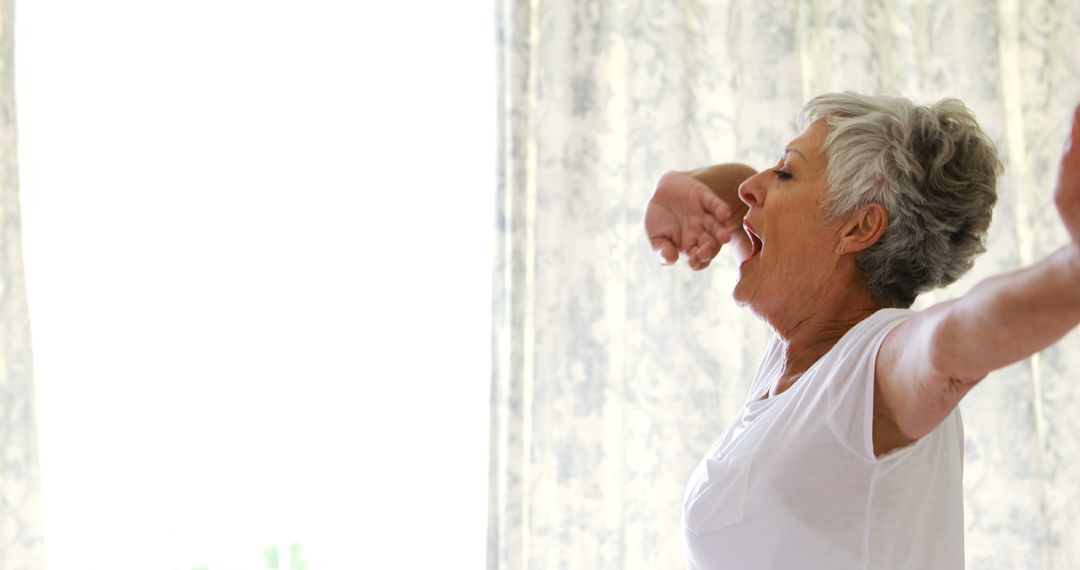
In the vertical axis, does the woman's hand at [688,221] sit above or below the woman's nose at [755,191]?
below

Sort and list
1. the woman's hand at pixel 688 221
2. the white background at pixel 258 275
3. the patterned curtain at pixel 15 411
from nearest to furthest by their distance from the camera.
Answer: the woman's hand at pixel 688 221
the patterned curtain at pixel 15 411
the white background at pixel 258 275

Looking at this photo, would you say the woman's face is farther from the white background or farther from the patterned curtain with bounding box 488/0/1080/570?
the white background

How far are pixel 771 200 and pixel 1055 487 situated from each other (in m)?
2.25

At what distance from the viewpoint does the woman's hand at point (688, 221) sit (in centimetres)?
173

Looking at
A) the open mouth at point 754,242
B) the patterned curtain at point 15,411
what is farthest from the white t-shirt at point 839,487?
the patterned curtain at point 15,411

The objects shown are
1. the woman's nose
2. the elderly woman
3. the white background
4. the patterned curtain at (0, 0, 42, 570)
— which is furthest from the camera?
the white background

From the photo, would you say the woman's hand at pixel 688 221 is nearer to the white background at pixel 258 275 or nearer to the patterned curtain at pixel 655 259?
the patterned curtain at pixel 655 259

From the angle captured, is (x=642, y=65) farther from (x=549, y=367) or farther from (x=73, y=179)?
(x=73, y=179)

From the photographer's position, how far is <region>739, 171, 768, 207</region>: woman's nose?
1501mm

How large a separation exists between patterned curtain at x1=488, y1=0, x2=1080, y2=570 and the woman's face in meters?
1.61

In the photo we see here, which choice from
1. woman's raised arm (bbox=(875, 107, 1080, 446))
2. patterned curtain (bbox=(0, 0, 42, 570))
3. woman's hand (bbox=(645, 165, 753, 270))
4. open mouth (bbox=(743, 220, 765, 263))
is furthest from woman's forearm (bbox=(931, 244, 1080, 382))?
patterned curtain (bbox=(0, 0, 42, 570))

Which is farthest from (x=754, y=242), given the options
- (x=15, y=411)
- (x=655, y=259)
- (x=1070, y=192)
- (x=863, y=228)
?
(x=15, y=411)

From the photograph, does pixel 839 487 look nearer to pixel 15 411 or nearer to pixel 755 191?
pixel 755 191

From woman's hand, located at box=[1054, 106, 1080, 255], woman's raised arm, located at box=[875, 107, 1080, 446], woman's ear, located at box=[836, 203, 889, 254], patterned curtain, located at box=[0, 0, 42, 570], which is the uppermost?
woman's hand, located at box=[1054, 106, 1080, 255]
